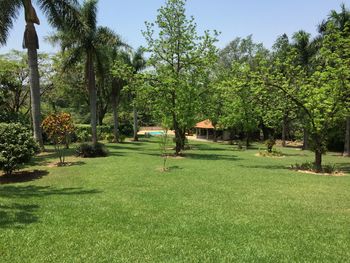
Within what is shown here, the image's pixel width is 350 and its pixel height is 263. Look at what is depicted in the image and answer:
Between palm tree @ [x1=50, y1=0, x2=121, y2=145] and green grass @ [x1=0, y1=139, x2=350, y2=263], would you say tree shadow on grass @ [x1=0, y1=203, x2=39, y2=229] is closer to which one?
green grass @ [x1=0, y1=139, x2=350, y2=263]

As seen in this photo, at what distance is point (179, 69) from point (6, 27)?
36.8 ft

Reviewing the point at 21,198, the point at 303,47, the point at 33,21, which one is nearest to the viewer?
the point at 21,198

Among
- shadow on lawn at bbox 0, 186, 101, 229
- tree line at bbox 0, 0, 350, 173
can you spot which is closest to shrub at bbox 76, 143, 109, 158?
tree line at bbox 0, 0, 350, 173

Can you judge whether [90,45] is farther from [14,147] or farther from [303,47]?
[303,47]

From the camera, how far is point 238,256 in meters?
5.46

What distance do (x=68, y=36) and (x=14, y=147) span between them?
A: 1259 cm

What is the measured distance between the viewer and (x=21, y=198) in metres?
9.52

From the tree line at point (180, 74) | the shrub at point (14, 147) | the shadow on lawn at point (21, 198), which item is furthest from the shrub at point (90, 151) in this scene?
the shadow on lawn at point (21, 198)

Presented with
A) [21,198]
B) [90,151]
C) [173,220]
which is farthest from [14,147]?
[173,220]

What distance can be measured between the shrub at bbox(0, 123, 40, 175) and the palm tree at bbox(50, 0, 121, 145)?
8.94 metres

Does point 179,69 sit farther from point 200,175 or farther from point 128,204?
point 128,204

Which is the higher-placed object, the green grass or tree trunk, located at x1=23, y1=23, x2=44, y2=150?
tree trunk, located at x1=23, y1=23, x2=44, y2=150

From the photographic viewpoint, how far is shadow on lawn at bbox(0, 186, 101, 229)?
726 centimetres

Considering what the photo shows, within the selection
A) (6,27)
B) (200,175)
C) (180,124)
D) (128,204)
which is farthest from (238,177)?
(6,27)
